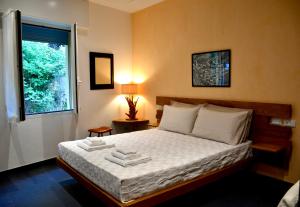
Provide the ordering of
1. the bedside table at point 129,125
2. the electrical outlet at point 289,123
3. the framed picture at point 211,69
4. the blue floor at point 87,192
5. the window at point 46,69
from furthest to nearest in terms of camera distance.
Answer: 1. the bedside table at point 129,125
2. the window at point 46,69
3. the framed picture at point 211,69
4. the electrical outlet at point 289,123
5. the blue floor at point 87,192

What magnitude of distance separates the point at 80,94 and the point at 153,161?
7.99 feet

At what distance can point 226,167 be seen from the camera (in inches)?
115

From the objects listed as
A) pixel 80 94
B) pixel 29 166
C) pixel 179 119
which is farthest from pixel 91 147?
pixel 80 94

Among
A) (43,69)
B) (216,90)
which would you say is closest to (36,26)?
(43,69)

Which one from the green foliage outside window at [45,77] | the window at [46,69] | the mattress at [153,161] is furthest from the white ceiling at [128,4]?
the mattress at [153,161]

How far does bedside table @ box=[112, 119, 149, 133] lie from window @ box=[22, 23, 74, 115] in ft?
3.24

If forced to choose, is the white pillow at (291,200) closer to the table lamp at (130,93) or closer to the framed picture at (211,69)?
the framed picture at (211,69)

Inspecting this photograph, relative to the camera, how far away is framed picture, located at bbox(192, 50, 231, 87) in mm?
3586

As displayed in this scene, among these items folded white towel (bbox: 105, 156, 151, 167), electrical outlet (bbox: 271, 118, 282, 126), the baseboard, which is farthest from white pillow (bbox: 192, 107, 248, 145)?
the baseboard

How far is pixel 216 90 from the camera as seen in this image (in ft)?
12.3

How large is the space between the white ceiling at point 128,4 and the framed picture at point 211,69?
140 cm

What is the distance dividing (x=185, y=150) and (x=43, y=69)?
2.82 meters

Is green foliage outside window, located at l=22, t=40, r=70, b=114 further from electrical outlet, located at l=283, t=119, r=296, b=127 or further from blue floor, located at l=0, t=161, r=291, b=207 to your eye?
electrical outlet, located at l=283, t=119, r=296, b=127

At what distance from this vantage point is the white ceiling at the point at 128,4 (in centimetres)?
442
